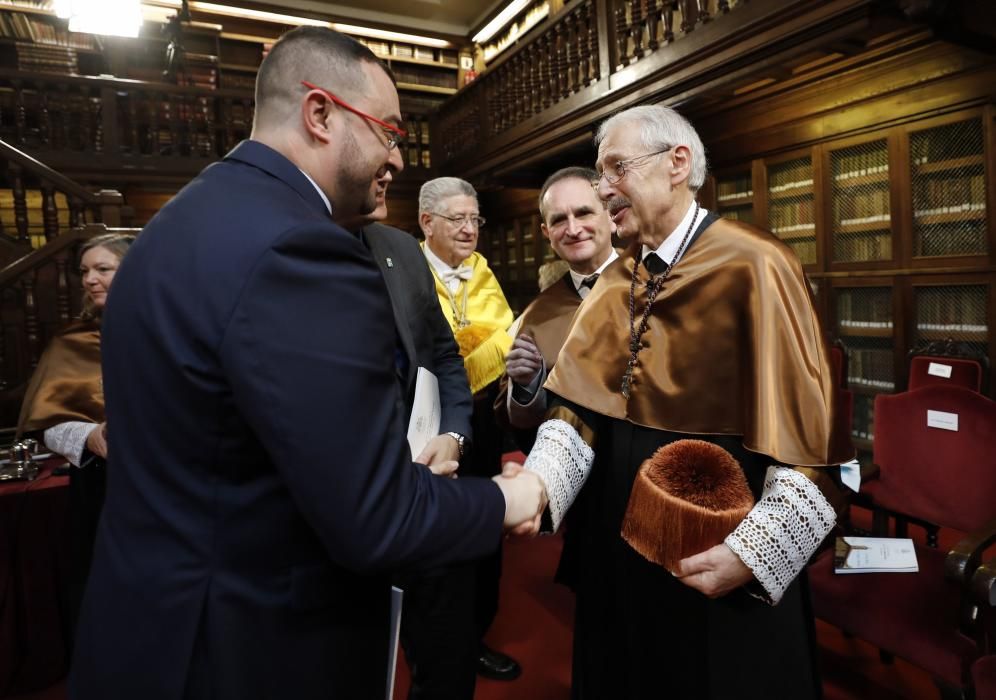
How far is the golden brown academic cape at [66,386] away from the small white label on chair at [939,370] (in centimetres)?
452

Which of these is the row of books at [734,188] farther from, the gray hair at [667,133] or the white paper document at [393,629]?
the white paper document at [393,629]

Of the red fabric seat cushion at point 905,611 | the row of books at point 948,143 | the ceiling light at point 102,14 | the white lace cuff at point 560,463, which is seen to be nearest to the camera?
the white lace cuff at point 560,463

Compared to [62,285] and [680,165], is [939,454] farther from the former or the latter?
[62,285]

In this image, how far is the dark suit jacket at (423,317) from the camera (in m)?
1.74

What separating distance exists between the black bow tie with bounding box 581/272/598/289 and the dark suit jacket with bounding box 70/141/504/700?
1.36m

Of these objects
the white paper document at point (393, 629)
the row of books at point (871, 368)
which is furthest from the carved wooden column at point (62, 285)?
the row of books at point (871, 368)

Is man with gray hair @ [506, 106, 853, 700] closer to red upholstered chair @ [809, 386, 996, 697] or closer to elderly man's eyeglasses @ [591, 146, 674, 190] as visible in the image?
elderly man's eyeglasses @ [591, 146, 674, 190]

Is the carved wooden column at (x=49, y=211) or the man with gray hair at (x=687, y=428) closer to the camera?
the man with gray hair at (x=687, y=428)

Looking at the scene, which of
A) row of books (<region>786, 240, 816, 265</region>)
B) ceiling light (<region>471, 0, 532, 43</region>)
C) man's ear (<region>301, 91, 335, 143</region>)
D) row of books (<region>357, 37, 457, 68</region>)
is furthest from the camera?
row of books (<region>357, 37, 457, 68</region>)

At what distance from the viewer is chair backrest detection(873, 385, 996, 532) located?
238 cm

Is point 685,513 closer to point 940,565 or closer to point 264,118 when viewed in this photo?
point 264,118

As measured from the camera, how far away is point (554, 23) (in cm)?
636

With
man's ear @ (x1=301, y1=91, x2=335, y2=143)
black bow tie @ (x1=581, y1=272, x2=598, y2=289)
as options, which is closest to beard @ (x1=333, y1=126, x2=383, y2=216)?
man's ear @ (x1=301, y1=91, x2=335, y2=143)

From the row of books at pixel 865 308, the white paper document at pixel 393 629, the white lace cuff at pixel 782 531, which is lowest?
the white paper document at pixel 393 629
